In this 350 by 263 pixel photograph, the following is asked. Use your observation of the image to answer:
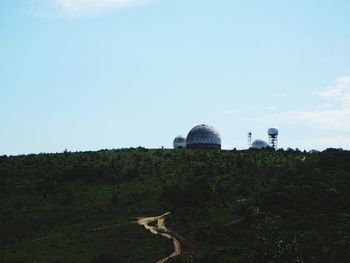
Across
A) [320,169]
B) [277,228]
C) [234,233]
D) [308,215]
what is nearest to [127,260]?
[234,233]

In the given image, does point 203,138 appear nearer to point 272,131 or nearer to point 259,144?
point 259,144

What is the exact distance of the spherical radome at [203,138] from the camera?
5084 inches

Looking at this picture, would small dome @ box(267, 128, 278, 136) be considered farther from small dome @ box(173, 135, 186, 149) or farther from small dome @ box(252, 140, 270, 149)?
small dome @ box(173, 135, 186, 149)

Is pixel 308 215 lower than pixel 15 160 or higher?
lower

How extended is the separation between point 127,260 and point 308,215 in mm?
21703

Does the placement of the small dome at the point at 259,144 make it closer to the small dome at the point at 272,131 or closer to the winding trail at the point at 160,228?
the small dome at the point at 272,131

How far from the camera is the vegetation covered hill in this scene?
54.4 m

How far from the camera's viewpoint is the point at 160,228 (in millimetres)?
65312

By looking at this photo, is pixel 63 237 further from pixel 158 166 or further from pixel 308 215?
pixel 158 166

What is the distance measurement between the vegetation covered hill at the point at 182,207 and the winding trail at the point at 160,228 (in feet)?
2.81

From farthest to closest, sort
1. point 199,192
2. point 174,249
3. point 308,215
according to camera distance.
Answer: point 199,192, point 308,215, point 174,249

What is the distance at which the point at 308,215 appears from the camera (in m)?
62.6

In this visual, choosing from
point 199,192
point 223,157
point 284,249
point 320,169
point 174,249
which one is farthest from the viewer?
point 223,157

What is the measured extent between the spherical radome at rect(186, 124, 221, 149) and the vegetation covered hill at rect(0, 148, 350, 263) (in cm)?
1507
